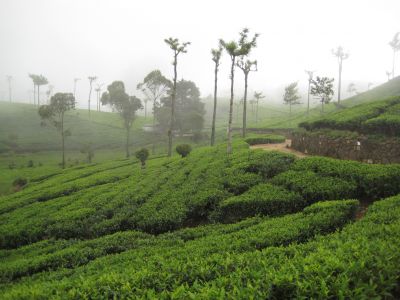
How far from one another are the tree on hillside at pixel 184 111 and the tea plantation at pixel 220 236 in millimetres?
43275

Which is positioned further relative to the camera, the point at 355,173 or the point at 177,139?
the point at 177,139

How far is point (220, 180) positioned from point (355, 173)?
7.31m

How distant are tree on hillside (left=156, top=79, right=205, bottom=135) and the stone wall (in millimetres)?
42987

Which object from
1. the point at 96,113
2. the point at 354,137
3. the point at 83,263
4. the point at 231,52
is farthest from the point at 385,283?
the point at 96,113

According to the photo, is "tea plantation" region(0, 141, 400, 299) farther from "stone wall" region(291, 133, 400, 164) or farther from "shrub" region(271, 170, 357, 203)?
"stone wall" region(291, 133, 400, 164)

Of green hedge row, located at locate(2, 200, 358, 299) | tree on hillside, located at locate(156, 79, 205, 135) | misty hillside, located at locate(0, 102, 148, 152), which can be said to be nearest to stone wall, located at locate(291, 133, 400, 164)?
green hedge row, located at locate(2, 200, 358, 299)

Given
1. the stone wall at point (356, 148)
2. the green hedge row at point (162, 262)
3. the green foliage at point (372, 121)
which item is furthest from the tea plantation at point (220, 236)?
the green foliage at point (372, 121)

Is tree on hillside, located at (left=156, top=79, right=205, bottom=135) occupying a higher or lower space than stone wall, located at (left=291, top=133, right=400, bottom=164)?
higher

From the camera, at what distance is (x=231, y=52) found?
24000 millimetres

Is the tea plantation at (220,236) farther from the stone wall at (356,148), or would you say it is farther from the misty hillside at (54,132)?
the misty hillside at (54,132)

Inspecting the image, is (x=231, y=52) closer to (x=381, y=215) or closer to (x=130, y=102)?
(x=381, y=215)

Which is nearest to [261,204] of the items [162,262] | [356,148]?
[162,262]

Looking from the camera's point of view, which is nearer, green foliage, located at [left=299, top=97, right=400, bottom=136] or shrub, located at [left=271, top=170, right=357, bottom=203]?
shrub, located at [left=271, top=170, right=357, bottom=203]

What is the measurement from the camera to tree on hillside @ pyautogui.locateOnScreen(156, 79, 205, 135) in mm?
64375
